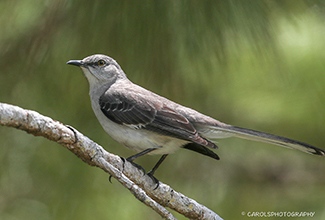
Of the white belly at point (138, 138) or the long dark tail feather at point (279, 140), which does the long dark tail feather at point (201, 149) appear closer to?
the white belly at point (138, 138)

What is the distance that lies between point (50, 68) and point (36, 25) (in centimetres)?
40

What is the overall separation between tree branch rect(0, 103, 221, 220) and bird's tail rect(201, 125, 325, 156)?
721mm

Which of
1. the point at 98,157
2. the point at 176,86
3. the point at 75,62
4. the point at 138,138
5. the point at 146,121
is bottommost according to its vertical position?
the point at 98,157

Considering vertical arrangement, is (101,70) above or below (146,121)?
above

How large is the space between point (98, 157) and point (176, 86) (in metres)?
1.70

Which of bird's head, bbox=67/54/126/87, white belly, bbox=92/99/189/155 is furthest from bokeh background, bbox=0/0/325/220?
white belly, bbox=92/99/189/155

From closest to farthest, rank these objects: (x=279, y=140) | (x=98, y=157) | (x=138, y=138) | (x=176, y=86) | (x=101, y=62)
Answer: (x=98, y=157)
(x=279, y=140)
(x=138, y=138)
(x=101, y=62)
(x=176, y=86)

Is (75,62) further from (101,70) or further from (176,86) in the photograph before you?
(176,86)

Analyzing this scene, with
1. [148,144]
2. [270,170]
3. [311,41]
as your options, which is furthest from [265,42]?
[270,170]

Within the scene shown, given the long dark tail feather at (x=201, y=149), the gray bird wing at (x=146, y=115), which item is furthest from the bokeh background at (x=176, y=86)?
the long dark tail feather at (x=201, y=149)

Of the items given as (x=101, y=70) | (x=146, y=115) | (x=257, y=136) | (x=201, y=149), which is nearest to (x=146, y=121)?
(x=146, y=115)

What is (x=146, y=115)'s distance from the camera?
3016 mm

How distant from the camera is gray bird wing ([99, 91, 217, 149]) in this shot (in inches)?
113

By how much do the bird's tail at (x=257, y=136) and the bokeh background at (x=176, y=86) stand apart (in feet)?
1.76
